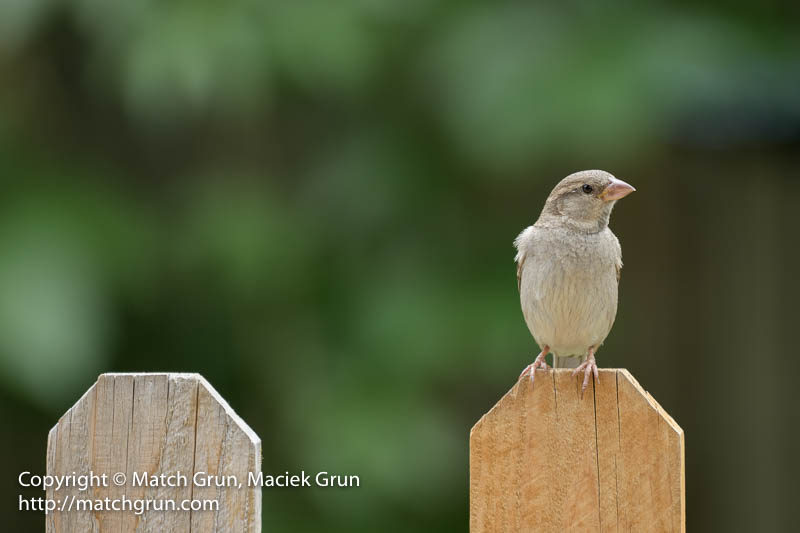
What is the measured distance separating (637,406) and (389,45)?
3.17 meters

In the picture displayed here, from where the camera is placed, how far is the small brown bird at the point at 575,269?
342cm

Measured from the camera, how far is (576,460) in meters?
2.19

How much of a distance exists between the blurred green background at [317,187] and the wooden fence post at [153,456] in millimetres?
2248

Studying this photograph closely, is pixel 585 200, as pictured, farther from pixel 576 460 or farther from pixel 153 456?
pixel 153 456

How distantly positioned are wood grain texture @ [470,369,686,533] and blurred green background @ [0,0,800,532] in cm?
252

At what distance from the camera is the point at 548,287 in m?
3.47

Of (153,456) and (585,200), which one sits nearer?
(153,456)

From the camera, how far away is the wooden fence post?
6.79 ft

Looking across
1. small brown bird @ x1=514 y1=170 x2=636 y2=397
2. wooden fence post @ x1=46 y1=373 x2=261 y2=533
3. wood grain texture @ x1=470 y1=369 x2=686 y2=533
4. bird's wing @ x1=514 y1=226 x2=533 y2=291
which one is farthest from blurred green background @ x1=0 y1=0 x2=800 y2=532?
wood grain texture @ x1=470 y1=369 x2=686 y2=533

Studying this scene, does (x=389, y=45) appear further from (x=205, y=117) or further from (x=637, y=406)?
(x=637, y=406)

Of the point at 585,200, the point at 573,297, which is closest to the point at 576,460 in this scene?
the point at 573,297

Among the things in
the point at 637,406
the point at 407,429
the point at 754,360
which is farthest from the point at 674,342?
the point at 637,406

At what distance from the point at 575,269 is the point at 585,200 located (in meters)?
0.23

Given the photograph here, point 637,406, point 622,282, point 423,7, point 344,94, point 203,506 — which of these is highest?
point 423,7
